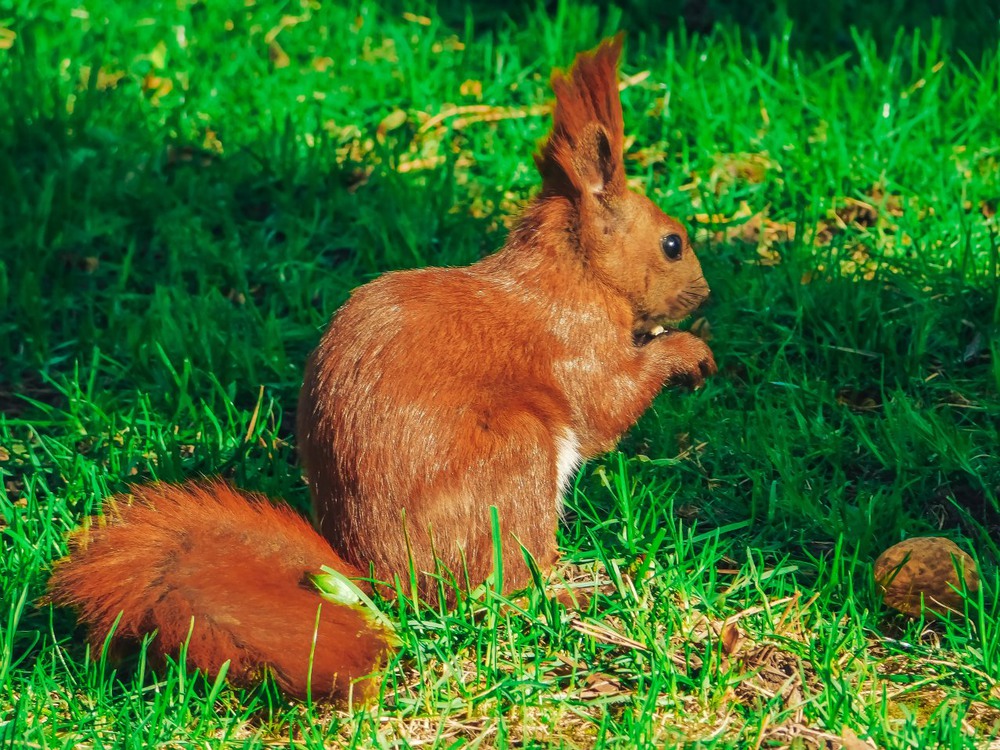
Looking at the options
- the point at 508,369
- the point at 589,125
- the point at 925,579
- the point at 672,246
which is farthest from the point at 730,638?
the point at 589,125

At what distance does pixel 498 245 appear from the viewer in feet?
13.6

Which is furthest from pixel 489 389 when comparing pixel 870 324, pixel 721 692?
pixel 870 324

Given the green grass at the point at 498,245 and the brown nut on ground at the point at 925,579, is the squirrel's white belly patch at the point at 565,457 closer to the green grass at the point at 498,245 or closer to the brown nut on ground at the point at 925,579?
the green grass at the point at 498,245

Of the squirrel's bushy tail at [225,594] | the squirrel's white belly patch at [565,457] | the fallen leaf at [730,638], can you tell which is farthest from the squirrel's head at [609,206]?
the squirrel's bushy tail at [225,594]

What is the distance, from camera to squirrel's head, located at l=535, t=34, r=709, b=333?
9.81 ft

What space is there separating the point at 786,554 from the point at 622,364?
1.85 feet

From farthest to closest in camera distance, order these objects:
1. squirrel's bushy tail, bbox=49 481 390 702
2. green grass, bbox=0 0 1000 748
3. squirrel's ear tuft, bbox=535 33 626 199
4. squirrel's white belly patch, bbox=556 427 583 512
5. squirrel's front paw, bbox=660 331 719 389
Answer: squirrel's front paw, bbox=660 331 719 389 → squirrel's ear tuft, bbox=535 33 626 199 → squirrel's white belly patch, bbox=556 427 583 512 → green grass, bbox=0 0 1000 748 → squirrel's bushy tail, bbox=49 481 390 702

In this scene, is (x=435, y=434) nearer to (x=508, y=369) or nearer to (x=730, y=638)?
(x=508, y=369)

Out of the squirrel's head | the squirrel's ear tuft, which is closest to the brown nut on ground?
the squirrel's head

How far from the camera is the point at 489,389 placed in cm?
279

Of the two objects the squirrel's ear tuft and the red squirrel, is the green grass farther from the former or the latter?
the squirrel's ear tuft

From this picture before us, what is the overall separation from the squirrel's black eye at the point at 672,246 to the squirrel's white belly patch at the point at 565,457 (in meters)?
0.54

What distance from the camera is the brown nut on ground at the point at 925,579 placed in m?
2.74

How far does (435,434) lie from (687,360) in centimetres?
76
